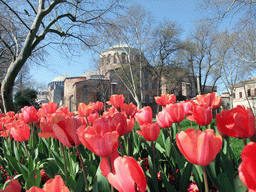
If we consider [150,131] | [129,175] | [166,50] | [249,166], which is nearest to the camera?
[249,166]

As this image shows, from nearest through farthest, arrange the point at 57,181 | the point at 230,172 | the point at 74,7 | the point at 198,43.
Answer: the point at 57,181 → the point at 230,172 → the point at 74,7 → the point at 198,43

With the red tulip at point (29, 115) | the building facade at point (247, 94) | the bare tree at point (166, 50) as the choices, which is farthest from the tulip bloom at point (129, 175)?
the building facade at point (247, 94)

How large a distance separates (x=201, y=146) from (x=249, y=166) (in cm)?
22

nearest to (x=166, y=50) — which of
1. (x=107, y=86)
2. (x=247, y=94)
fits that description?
(x=107, y=86)

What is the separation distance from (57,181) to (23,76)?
20.0 meters

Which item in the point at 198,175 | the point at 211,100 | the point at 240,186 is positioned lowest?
the point at 198,175

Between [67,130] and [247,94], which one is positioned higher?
[247,94]

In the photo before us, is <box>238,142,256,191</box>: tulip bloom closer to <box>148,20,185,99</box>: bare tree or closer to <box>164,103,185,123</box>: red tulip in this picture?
<box>164,103,185,123</box>: red tulip

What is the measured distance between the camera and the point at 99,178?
0.72 metres

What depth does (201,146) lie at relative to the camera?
548mm

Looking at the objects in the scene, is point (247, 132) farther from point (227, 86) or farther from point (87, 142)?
point (227, 86)

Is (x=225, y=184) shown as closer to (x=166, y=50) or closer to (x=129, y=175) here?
(x=129, y=175)

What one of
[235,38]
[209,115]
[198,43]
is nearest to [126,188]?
[209,115]

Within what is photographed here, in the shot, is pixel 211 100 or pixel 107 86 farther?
pixel 107 86
